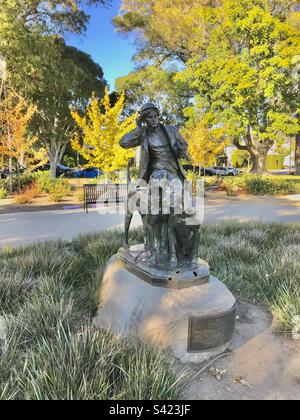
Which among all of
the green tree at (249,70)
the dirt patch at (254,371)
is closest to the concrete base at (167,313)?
the dirt patch at (254,371)

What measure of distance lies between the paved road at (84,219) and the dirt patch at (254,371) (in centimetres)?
538

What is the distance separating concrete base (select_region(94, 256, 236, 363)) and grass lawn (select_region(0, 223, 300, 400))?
334 mm

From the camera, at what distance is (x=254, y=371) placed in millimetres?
3191

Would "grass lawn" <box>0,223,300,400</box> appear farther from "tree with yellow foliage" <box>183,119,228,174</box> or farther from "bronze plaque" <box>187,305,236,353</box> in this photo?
"tree with yellow foliage" <box>183,119,228,174</box>

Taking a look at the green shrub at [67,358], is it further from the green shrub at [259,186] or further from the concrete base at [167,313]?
the green shrub at [259,186]

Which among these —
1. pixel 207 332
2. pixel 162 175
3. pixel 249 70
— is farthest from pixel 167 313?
pixel 249 70

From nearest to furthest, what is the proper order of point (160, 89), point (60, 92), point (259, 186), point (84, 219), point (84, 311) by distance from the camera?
point (84, 311) → point (84, 219) → point (259, 186) → point (60, 92) → point (160, 89)

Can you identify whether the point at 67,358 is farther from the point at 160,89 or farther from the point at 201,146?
the point at 160,89

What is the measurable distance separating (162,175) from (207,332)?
1.80 m

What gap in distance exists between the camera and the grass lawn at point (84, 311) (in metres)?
2.55

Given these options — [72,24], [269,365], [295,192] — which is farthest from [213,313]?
[72,24]

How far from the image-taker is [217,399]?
9.23 ft

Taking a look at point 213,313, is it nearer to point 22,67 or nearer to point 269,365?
point 269,365

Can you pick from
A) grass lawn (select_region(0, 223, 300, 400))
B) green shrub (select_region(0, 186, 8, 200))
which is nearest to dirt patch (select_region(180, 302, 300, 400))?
grass lawn (select_region(0, 223, 300, 400))
